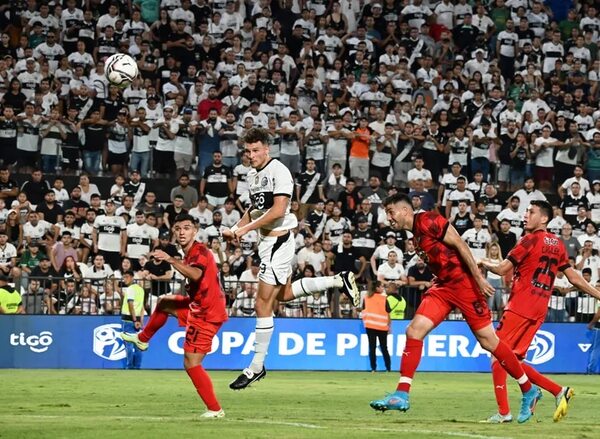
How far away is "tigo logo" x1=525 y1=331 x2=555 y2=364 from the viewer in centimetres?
2827

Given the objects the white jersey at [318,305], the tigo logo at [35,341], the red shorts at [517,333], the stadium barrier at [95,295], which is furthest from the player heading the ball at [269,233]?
the white jersey at [318,305]

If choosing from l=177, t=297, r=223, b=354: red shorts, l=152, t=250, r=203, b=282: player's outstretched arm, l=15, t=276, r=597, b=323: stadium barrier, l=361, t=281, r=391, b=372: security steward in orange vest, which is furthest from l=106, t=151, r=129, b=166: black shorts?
l=152, t=250, r=203, b=282: player's outstretched arm

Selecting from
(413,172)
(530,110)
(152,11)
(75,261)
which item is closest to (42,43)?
(152,11)

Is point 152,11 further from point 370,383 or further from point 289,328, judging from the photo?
point 370,383

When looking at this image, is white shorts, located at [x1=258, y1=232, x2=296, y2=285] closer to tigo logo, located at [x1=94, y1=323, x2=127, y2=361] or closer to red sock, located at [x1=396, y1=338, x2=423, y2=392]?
red sock, located at [x1=396, y1=338, x2=423, y2=392]

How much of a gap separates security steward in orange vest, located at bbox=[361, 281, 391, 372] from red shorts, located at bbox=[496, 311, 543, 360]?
12623 mm

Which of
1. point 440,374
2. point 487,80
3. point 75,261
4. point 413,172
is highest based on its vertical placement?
point 487,80

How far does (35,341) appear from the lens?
85.6 ft

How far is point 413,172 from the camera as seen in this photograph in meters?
30.7

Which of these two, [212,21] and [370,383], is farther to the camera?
[212,21]

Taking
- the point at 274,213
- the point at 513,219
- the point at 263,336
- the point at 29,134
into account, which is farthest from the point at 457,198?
the point at 274,213

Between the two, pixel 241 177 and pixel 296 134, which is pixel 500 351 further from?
pixel 296 134

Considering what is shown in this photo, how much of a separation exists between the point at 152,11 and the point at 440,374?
13.4 meters

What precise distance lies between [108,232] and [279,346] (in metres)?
4.64
